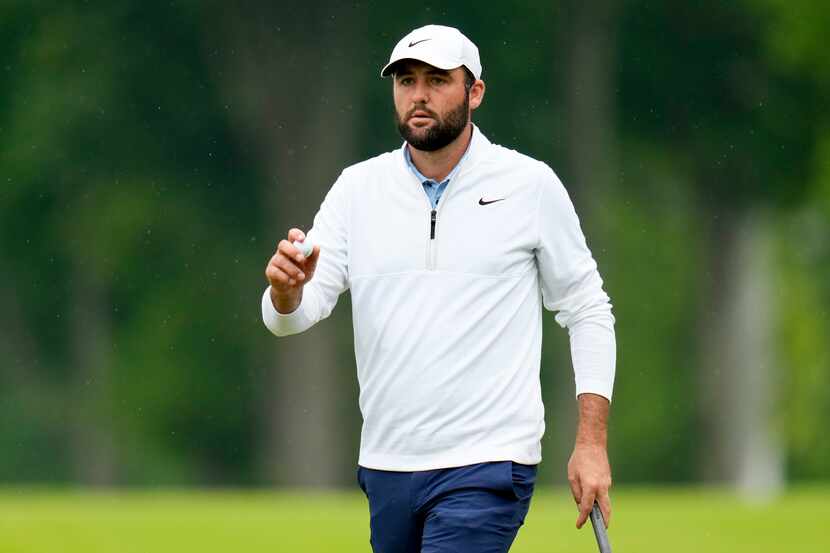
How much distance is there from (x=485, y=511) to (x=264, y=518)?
10.7 m

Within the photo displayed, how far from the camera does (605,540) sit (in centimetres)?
571

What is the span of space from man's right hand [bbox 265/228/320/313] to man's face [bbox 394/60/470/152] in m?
0.54

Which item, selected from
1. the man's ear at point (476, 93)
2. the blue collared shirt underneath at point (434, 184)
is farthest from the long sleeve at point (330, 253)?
the man's ear at point (476, 93)

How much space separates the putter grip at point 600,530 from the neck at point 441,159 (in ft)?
3.47

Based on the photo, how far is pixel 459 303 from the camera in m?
5.84

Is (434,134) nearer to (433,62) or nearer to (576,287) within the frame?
(433,62)

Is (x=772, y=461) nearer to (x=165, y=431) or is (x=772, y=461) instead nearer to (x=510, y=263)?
(x=165, y=431)

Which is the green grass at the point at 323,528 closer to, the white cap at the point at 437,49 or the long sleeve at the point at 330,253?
the long sleeve at the point at 330,253

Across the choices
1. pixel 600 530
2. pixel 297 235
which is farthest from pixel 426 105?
pixel 600 530

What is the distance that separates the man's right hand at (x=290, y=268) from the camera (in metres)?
5.54

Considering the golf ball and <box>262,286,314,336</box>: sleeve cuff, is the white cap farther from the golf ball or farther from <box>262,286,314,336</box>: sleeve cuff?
<box>262,286,314,336</box>: sleeve cuff

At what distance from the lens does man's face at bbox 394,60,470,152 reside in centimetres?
595

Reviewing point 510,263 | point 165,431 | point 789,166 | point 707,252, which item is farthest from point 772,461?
point 510,263

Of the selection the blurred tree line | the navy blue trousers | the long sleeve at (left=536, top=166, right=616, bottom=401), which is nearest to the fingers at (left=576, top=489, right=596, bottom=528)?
the navy blue trousers
